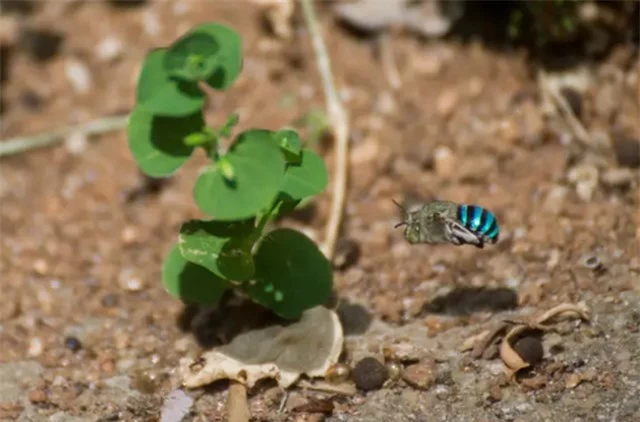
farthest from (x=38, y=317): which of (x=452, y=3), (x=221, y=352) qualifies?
(x=452, y=3)

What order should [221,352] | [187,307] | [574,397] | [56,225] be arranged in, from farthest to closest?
[56,225]
[187,307]
[221,352]
[574,397]

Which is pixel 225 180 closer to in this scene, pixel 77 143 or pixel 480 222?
pixel 480 222

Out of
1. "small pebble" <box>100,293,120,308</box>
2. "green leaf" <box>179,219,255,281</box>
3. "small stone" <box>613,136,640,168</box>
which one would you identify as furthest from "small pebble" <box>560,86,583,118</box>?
"small pebble" <box>100,293,120,308</box>

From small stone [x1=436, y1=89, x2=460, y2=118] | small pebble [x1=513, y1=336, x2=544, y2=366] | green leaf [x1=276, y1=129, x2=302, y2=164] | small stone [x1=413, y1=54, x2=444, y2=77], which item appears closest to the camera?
green leaf [x1=276, y1=129, x2=302, y2=164]

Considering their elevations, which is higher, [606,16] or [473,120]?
[606,16]

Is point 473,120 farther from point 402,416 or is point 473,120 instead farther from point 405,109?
point 402,416

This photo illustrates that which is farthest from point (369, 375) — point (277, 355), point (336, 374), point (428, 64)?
point (428, 64)

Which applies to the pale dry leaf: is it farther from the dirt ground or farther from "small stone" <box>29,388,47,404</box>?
"small stone" <box>29,388,47,404</box>
